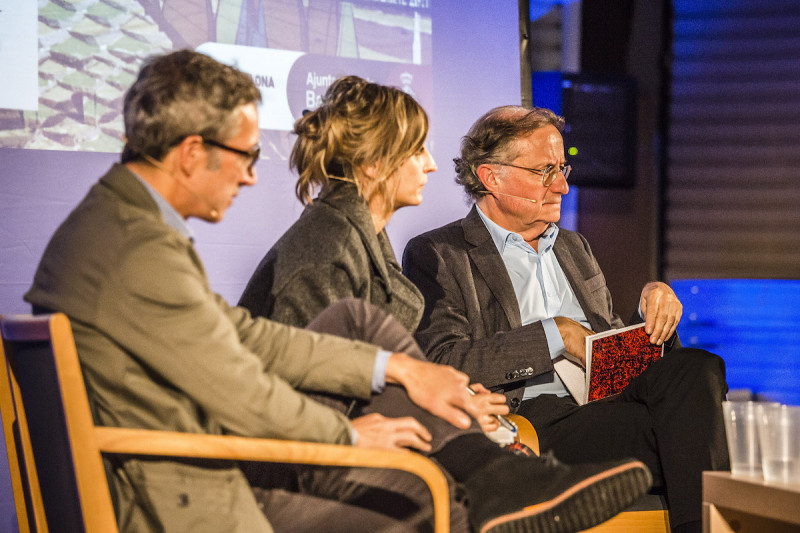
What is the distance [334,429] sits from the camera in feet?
4.38

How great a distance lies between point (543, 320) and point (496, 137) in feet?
2.59

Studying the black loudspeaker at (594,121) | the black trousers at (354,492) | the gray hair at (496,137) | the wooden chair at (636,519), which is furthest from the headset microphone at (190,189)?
the black loudspeaker at (594,121)

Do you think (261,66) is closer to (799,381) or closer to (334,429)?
(334,429)

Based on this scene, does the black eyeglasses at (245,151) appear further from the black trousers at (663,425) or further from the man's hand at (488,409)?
the black trousers at (663,425)

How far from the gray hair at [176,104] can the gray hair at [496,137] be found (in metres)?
1.54

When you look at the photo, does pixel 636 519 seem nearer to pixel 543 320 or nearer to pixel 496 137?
pixel 543 320

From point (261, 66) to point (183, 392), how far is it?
1.81 meters

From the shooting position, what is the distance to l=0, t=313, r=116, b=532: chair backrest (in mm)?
1169

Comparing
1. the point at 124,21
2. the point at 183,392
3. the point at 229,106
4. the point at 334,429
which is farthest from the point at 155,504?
the point at 124,21

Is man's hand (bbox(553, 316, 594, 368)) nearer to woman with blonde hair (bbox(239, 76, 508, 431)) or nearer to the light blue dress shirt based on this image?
the light blue dress shirt

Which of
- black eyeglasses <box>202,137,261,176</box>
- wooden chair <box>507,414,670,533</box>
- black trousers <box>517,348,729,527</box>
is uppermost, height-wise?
black eyeglasses <box>202,137,261,176</box>

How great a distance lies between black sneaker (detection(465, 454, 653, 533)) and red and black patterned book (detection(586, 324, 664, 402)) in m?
0.82

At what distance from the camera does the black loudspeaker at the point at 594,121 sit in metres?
3.77

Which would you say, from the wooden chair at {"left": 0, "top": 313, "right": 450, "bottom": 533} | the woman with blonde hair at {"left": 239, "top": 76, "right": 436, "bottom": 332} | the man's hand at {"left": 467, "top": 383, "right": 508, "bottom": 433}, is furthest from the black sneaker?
the woman with blonde hair at {"left": 239, "top": 76, "right": 436, "bottom": 332}
